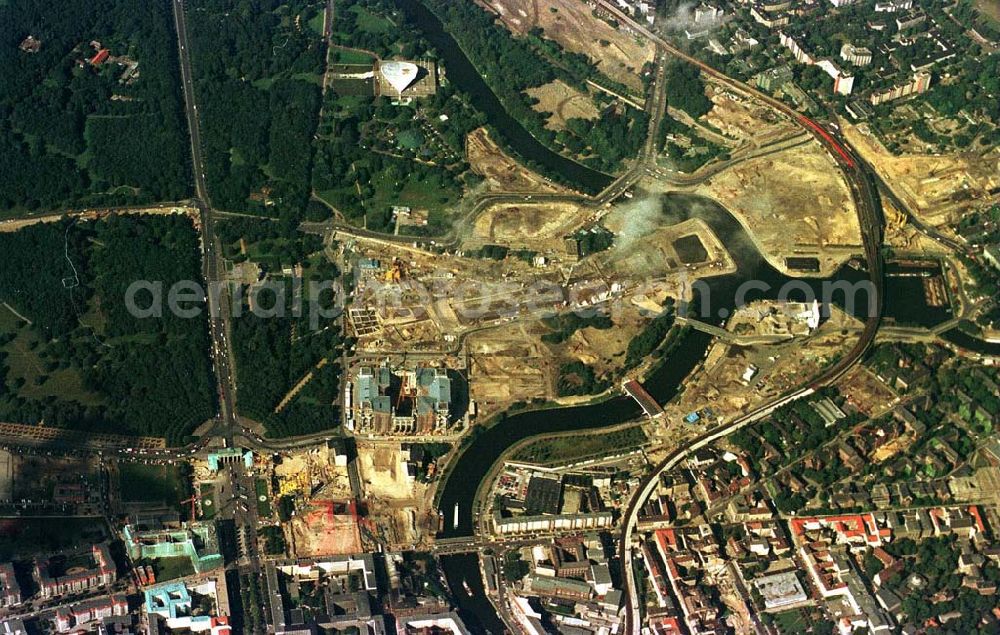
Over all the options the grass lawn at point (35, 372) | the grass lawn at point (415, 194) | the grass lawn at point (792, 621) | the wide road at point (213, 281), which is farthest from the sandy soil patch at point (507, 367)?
the grass lawn at point (35, 372)

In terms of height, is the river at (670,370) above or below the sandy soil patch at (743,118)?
below

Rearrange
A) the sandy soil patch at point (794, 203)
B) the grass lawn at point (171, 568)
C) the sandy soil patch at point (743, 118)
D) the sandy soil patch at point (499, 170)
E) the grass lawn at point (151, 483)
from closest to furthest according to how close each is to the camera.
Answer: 1. the grass lawn at point (171, 568)
2. the grass lawn at point (151, 483)
3. the sandy soil patch at point (794, 203)
4. the sandy soil patch at point (499, 170)
5. the sandy soil patch at point (743, 118)

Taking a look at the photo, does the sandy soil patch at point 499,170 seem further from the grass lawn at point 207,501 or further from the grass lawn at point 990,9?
the grass lawn at point 990,9

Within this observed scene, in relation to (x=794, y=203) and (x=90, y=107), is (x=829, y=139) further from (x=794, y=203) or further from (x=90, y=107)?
(x=90, y=107)

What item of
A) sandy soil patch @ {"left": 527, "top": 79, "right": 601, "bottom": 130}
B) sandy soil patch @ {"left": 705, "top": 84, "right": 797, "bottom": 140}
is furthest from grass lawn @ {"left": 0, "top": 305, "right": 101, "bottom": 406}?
sandy soil patch @ {"left": 705, "top": 84, "right": 797, "bottom": 140}

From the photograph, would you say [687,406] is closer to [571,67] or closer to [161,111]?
[571,67]

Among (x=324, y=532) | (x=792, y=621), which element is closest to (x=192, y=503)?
(x=324, y=532)
